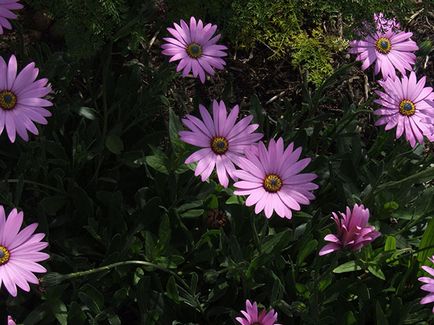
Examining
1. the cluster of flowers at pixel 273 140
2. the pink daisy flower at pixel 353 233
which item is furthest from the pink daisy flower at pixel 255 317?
the pink daisy flower at pixel 353 233

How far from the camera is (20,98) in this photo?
1.57 metres

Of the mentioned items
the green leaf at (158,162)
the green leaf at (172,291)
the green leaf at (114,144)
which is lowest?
the green leaf at (172,291)

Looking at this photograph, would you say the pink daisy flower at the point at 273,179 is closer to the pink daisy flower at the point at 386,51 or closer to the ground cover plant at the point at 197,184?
the ground cover plant at the point at 197,184

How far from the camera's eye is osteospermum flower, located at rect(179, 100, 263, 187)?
159cm

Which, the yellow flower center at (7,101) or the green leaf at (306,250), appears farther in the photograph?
the green leaf at (306,250)

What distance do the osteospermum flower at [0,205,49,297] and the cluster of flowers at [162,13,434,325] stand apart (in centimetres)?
39

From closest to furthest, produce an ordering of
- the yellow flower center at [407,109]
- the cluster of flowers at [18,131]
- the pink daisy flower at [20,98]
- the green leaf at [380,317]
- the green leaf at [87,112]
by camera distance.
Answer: the cluster of flowers at [18,131]
the pink daisy flower at [20,98]
the green leaf at [380,317]
the yellow flower center at [407,109]
the green leaf at [87,112]

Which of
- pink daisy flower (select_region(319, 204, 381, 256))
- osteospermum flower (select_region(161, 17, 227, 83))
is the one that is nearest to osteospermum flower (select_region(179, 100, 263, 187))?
osteospermum flower (select_region(161, 17, 227, 83))

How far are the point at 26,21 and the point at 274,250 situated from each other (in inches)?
48.6

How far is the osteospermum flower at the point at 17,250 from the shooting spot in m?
1.43

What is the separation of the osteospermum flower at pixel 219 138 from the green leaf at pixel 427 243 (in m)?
0.60

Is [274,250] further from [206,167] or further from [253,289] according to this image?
[206,167]

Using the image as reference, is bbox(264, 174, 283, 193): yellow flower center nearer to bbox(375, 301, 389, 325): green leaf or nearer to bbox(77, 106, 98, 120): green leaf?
bbox(375, 301, 389, 325): green leaf

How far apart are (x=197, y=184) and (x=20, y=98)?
1.89 feet
